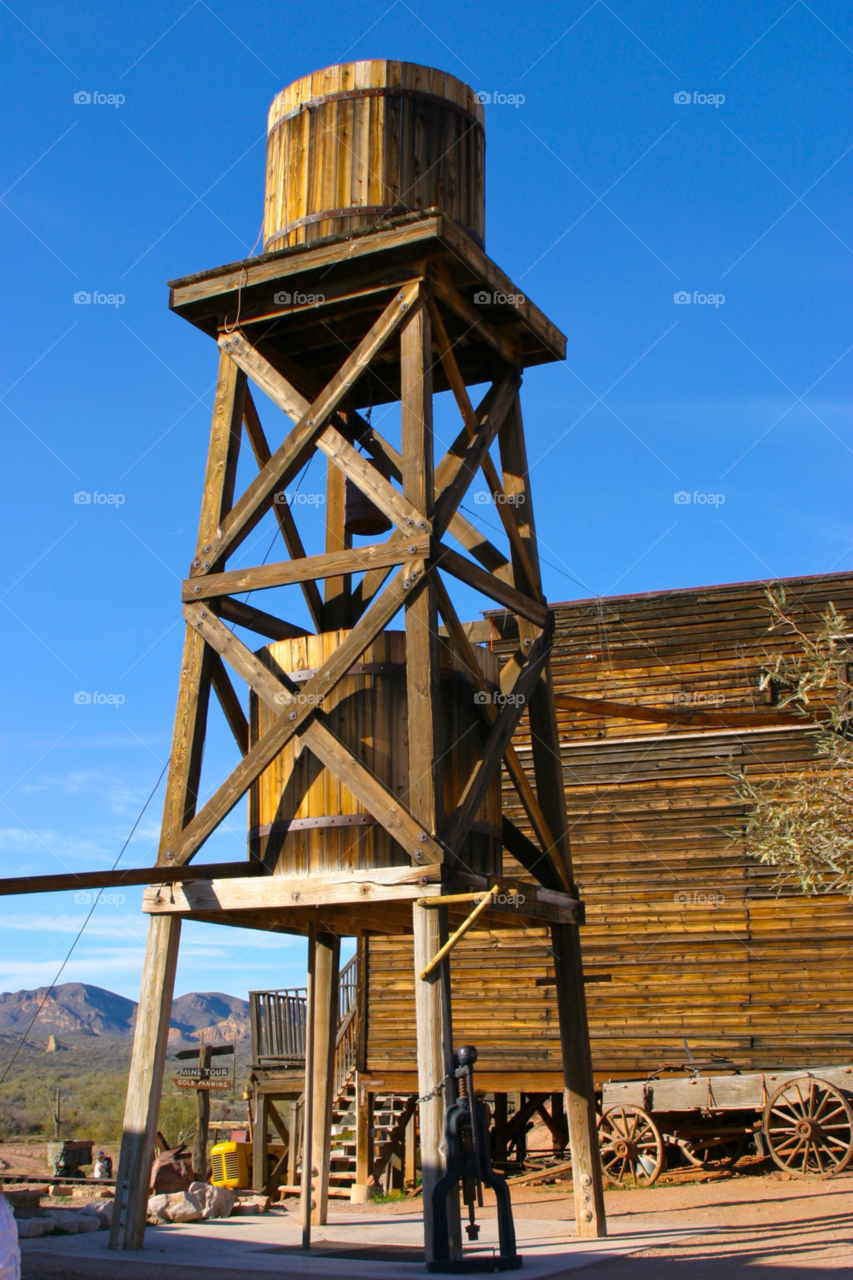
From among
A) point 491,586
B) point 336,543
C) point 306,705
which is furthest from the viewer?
point 336,543

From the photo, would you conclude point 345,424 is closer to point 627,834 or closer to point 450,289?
point 450,289

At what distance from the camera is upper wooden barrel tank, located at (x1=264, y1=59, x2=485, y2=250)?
11461mm

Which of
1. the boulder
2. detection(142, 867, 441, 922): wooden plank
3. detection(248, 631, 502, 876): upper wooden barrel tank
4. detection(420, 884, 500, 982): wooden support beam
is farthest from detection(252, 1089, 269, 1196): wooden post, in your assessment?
detection(420, 884, 500, 982): wooden support beam

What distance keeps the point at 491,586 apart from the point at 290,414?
2441 millimetres

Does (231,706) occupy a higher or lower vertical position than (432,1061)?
higher

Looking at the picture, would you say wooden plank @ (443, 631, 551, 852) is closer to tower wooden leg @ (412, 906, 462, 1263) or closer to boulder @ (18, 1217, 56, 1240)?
tower wooden leg @ (412, 906, 462, 1263)

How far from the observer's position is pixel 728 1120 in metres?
19.4

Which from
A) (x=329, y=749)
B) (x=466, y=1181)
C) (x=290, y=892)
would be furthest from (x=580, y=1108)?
(x=329, y=749)

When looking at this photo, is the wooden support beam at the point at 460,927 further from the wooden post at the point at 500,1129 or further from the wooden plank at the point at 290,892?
the wooden post at the point at 500,1129

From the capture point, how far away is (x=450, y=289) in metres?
11.3

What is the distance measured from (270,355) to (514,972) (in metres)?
12.3

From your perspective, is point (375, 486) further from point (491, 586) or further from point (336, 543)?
point (336, 543)

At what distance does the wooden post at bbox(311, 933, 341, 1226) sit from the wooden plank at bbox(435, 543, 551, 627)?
4.12 meters

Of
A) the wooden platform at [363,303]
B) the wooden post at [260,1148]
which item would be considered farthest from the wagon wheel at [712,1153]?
the wooden platform at [363,303]
